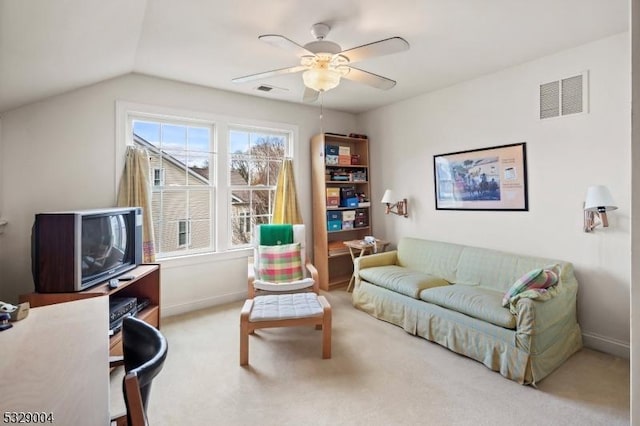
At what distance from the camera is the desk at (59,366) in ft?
2.48

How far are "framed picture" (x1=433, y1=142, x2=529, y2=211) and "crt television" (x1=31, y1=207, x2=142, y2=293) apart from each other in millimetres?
3506

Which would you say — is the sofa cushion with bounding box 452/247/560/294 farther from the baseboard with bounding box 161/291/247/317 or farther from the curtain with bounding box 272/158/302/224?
the baseboard with bounding box 161/291/247/317

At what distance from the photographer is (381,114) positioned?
4.60 metres

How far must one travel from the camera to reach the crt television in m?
2.17

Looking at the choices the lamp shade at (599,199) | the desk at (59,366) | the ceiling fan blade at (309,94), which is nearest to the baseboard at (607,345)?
the lamp shade at (599,199)

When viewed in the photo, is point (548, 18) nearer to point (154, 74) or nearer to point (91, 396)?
point (91, 396)

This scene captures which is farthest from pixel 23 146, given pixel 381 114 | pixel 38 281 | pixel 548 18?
pixel 548 18

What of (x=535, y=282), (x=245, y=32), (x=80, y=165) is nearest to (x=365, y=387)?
(x=535, y=282)

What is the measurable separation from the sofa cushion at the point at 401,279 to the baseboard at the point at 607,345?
1201mm

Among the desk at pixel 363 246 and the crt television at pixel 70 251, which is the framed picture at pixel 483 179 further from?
the crt television at pixel 70 251

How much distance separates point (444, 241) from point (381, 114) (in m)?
2.07

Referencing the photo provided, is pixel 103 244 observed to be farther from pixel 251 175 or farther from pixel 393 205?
pixel 393 205

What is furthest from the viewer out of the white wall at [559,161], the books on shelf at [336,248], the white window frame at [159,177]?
the books on shelf at [336,248]

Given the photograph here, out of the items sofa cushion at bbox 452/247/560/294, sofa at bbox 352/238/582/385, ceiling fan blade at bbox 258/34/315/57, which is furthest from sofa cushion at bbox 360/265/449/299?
ceiling fan blade at bbox 258/34/315/57
